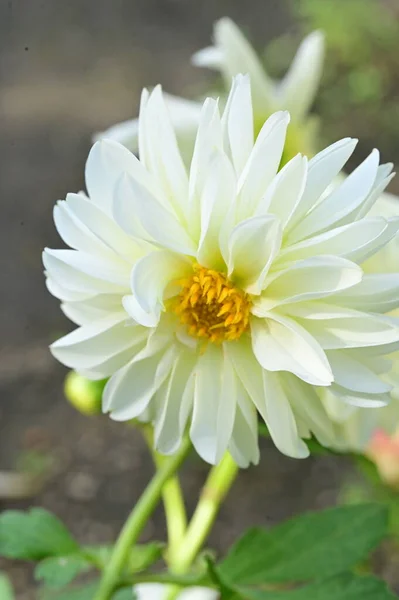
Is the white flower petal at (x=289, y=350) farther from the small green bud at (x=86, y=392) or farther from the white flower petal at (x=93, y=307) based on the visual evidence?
the small green bud at (x=86, y=392)

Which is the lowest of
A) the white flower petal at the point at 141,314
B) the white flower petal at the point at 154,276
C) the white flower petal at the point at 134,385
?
the white flower petal at the point at 134,385

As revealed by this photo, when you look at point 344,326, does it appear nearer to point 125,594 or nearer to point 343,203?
point 343,203

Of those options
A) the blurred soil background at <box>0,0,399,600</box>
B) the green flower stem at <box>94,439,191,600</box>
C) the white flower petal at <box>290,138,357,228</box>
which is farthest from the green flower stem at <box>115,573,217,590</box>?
the blurred soil background at <box>0,0,399,600</box>

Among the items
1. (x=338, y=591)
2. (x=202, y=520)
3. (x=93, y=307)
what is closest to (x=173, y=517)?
(x=202, y=520)

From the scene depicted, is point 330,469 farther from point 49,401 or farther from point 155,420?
point 155,420

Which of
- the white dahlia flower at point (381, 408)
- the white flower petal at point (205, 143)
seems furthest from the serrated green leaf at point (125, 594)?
the white flower petal at point (205, 143)

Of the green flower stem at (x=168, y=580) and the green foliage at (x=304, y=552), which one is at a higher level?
the green flower stem at (x=168, y=580)
